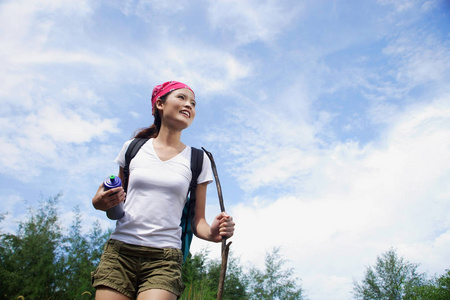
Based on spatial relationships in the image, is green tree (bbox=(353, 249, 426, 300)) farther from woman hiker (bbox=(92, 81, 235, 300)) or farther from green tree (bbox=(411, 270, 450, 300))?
woman hiker (bbox=(92, 81, 235, 300))

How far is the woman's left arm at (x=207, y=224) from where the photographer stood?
2.24m

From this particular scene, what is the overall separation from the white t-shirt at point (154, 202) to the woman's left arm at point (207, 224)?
12 cm

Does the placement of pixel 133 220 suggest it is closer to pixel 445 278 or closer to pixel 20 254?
pixel 20 254

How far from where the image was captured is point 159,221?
243 cm

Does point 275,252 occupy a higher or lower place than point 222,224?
higher

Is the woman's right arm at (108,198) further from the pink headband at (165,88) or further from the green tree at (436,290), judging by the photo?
the green tree at (436,290)

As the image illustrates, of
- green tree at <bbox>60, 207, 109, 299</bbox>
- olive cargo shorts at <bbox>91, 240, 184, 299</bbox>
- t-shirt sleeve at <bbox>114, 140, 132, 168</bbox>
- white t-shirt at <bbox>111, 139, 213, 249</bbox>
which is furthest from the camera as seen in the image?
green tree at <bbox>60, 207, 109, 299</bbox>

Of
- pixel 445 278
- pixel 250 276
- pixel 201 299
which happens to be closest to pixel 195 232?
pixel 201 299

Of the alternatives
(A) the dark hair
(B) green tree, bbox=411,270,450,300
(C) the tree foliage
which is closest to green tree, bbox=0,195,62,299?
(C) the tree foliage

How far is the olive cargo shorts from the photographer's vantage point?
219cm

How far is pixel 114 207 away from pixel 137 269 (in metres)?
0.43

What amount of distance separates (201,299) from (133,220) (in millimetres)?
4567

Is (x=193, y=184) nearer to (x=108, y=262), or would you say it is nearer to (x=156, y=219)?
(x=156, y=219)

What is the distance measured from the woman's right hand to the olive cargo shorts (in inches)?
10.6
